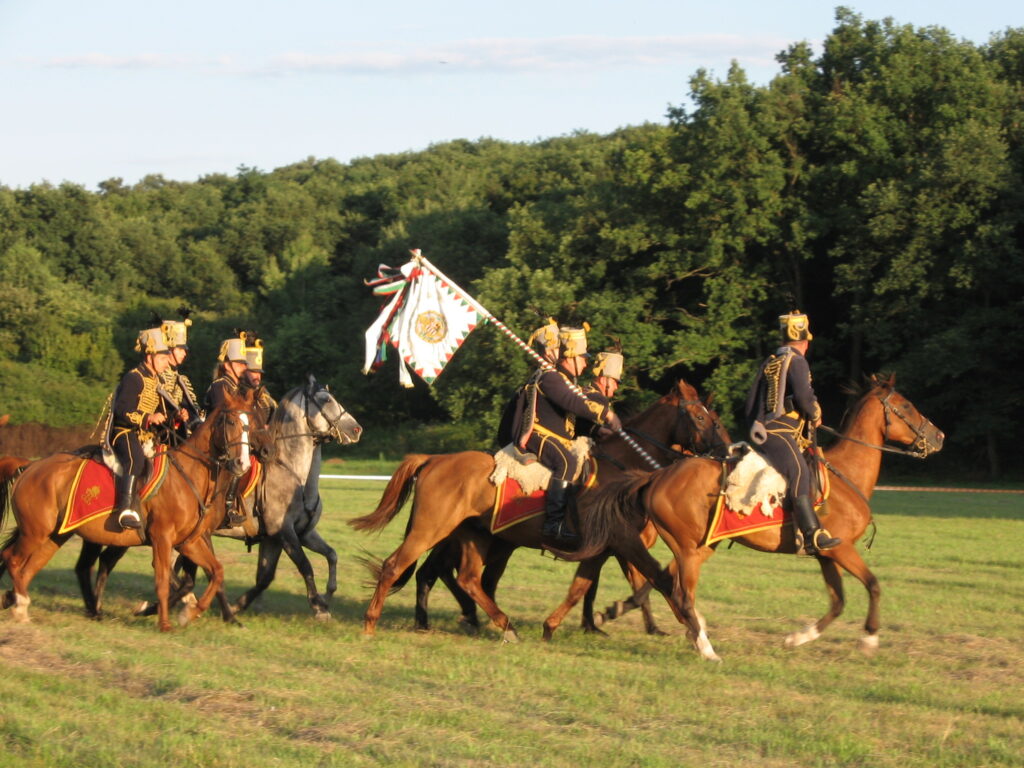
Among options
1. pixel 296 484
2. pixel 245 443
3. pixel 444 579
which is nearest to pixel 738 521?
pixel 444 579

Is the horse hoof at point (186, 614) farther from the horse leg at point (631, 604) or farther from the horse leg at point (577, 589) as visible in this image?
the horse leg at point (631, 604)

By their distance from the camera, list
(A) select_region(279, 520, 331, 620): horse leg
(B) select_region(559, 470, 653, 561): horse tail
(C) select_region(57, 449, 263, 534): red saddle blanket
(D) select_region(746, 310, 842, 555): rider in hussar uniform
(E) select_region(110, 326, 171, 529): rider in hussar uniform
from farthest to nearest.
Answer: (A) select_region(279, 520, 331, 620): horse leg < (C) select_region(57, 449, 263, 534): red saddle blanket < (E) select_region(110, 326, 171, 529): rider in hussar uniform < (B) select_region(559, 470, 653, 561): horse tail < (D) select_region(746, 310, 842, 555): rider in hussar uniform

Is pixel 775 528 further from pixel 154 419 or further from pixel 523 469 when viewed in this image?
pixel 154 419

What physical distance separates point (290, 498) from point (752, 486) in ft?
16.2

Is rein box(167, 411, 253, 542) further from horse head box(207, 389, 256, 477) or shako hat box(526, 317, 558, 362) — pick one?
shako hat box(526, 317, 558, 362)

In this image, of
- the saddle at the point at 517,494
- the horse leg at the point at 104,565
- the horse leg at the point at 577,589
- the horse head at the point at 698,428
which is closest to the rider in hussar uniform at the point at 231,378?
the horse leg at the point at 104,565

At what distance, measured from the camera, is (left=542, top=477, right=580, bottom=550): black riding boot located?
11.7m

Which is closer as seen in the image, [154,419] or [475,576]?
[475,576]

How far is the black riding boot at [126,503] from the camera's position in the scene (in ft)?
39.4

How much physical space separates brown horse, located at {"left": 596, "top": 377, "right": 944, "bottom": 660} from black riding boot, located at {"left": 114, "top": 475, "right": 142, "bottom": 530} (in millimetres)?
4235

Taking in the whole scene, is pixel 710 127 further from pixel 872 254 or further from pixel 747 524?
pixel 747 524

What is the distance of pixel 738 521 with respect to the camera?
35.9ft

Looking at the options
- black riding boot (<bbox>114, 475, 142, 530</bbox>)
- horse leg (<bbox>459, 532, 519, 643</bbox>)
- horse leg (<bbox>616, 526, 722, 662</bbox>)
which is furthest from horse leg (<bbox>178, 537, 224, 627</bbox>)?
horse leg (<bbox>616, 526, 722, 662</bbox>)

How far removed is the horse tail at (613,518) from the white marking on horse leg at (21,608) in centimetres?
506
